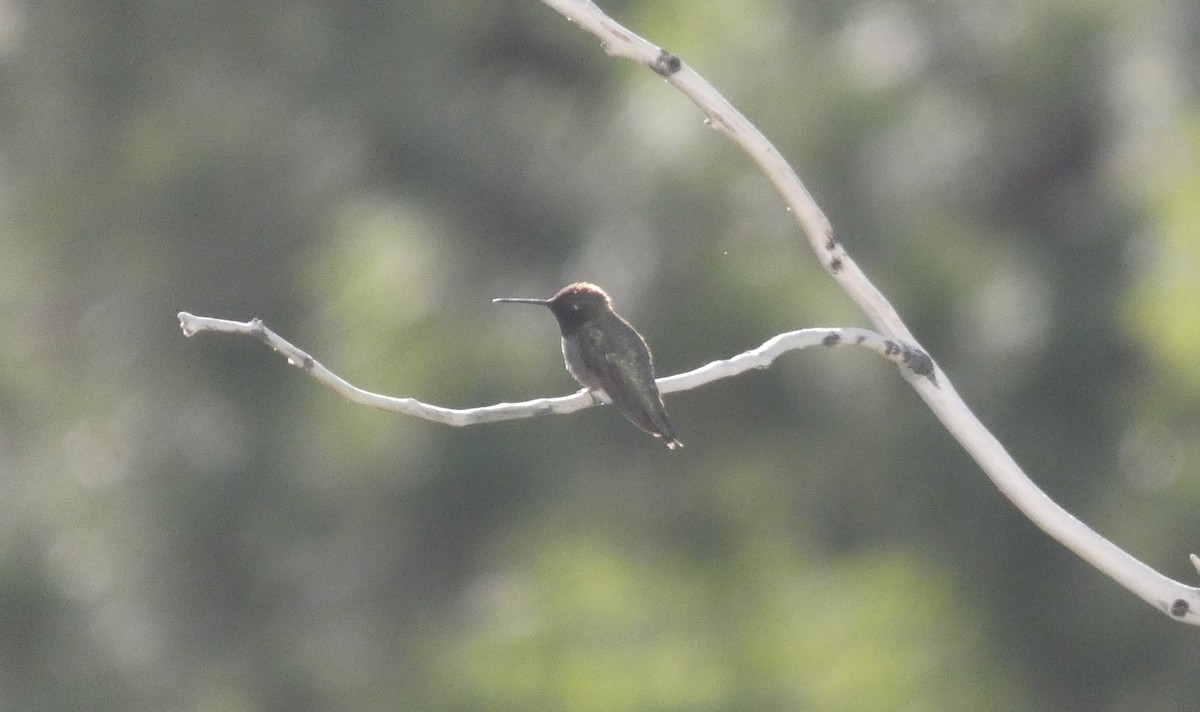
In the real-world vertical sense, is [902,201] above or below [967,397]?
above

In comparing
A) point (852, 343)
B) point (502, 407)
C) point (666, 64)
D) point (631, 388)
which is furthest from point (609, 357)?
point (666, 64)

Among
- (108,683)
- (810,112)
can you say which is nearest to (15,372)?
(108,683)

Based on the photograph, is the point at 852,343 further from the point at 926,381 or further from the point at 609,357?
the point at 609,357

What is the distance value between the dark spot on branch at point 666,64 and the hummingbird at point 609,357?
4.82ft

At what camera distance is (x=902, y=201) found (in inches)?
228

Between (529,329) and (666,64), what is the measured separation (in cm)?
335

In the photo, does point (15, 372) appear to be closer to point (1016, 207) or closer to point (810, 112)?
point (810, 112)

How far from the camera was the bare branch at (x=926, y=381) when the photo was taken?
2395 millimetres

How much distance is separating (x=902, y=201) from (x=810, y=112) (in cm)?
48

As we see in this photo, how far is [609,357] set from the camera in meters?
4.08

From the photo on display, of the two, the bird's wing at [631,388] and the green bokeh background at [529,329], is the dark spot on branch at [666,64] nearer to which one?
the bird's wing at [631,388]

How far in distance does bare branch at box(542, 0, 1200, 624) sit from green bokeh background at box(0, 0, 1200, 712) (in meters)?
2.26

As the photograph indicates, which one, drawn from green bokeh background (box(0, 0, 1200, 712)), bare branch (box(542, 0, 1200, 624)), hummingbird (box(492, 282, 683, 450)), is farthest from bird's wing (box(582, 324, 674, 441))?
bare branch (box(542, 0, 1200, 624))

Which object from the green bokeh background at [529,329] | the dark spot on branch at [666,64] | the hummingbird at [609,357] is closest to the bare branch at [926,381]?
the dark spot on branch at [666,64]
